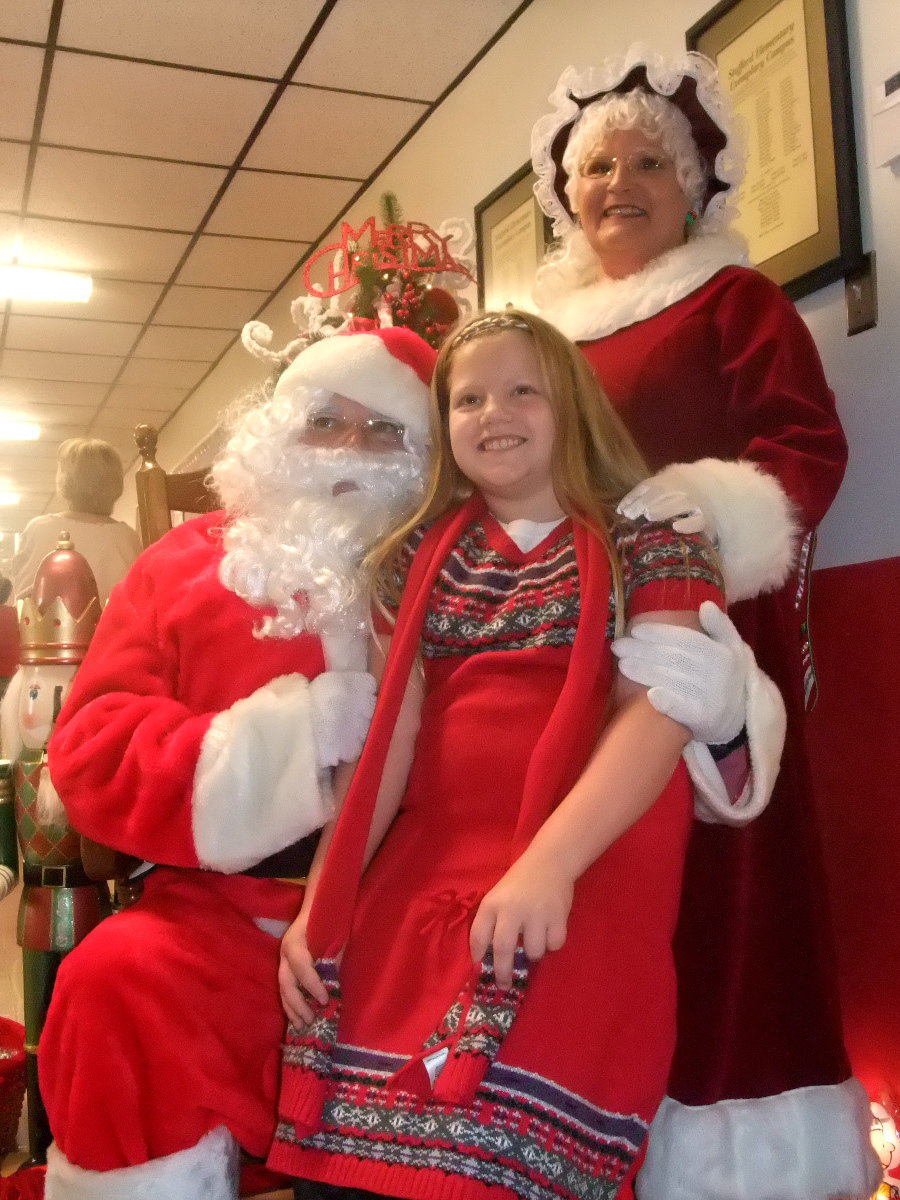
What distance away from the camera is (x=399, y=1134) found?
891 millimetres

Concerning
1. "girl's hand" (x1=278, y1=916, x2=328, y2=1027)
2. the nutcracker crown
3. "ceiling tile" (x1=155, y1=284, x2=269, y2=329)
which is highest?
"ceiling tile" (x1=155, y1=284, x2=269, y2=329)

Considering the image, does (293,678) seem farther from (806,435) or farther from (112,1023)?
(806,435)

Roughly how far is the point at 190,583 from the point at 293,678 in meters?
0.21

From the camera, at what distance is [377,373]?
1.43 meters

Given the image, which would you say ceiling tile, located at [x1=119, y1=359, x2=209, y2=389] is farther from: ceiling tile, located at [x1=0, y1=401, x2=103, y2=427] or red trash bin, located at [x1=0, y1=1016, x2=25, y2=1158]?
red trash bin, located at [x1=0, y1=1016, x2=25, y2=1158]

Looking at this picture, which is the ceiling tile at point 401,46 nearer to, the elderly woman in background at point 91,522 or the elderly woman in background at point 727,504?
the elderly woman in background at point 727,504

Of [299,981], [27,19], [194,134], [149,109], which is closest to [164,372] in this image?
[194,134]

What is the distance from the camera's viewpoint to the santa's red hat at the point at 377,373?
56.0 inches

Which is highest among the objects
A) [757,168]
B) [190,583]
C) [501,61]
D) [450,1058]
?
[501,61]

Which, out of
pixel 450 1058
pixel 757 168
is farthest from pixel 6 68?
pixel 450 1058

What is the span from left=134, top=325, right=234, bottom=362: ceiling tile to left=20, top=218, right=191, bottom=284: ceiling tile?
2.08 ft

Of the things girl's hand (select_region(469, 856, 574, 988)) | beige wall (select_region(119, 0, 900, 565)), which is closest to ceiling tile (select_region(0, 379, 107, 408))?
beige wall (select_region(119, 0, 900, 565))

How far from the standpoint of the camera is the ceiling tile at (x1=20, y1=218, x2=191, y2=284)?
3.74 meters

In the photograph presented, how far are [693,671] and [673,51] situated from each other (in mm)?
1498
